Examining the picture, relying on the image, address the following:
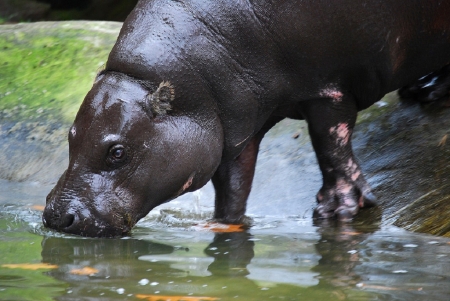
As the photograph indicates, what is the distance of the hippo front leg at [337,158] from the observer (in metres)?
5.49

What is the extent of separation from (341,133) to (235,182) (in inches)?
33.9

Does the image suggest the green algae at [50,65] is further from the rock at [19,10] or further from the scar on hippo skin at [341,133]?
the rock at [19,10]

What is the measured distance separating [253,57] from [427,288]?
2.28 metres

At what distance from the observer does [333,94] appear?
5.42 meters

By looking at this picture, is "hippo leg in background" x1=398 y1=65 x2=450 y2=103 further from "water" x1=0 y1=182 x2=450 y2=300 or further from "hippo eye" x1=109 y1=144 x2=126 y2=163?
"hippo eye" x1=109 y1=144 x2=126 y2=163

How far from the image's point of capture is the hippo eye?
478cm

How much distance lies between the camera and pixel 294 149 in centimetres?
649

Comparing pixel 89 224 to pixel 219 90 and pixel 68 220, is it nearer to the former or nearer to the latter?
pixel 68 220

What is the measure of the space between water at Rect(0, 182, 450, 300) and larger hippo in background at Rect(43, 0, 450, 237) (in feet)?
0.88

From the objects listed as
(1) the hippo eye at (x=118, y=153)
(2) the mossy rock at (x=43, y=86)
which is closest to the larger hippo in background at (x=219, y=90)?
(1) the hippo eye at (x=118, y=153)

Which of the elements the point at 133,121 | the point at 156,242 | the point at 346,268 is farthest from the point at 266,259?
the point at 133,121

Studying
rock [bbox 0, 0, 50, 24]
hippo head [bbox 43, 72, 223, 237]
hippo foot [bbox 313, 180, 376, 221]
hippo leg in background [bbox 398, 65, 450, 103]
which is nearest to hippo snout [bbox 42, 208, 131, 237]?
hippo head [bbox 43, 72, 223, 237]

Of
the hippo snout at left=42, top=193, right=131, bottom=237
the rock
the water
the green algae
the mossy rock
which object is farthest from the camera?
the rock

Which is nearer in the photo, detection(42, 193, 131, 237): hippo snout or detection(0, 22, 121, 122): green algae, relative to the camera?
detection(42, 193, 131, 237): hippo snout
